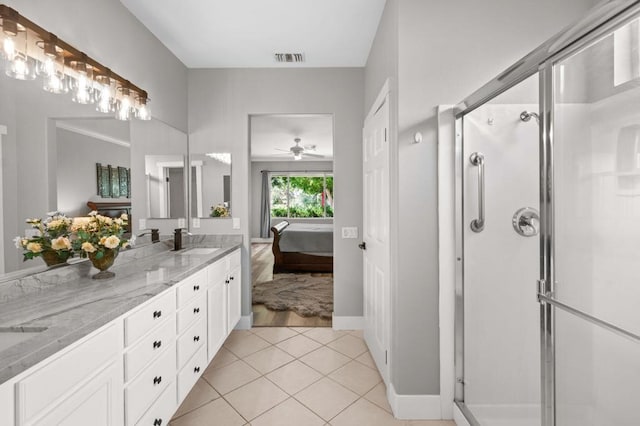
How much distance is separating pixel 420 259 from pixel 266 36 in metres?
2.16

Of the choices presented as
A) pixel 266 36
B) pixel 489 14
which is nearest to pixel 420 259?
pixel 489 14

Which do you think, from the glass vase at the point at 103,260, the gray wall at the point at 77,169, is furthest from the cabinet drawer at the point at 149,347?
the gray wall at the point at 77,169

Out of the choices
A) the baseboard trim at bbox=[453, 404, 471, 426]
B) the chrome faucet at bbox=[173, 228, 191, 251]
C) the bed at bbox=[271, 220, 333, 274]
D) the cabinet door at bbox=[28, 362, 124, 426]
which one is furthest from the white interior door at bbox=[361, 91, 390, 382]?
the bed at bbox=[271, 220, 333, 274]

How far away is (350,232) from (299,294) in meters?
1.49

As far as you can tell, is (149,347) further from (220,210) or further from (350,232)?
(350,232)

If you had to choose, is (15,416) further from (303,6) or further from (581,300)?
(303,6)

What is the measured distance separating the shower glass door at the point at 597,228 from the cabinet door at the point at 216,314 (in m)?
2.00

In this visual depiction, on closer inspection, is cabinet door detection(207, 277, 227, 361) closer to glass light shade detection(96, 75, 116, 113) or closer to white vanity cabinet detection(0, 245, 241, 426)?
white vanity cabinet detection(0, 245, 241, 426)

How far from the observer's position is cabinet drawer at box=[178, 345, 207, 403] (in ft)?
5.97

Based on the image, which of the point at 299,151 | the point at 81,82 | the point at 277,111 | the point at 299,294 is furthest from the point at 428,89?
the point at 299,151

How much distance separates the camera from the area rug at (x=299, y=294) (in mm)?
3709

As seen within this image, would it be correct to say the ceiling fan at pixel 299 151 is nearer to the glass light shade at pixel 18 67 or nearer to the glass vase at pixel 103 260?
the glass vase at pixel 103 260

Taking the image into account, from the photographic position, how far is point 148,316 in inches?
58.6

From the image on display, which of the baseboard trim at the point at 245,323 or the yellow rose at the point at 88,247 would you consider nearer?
the yellow rose at the point at 88,247
